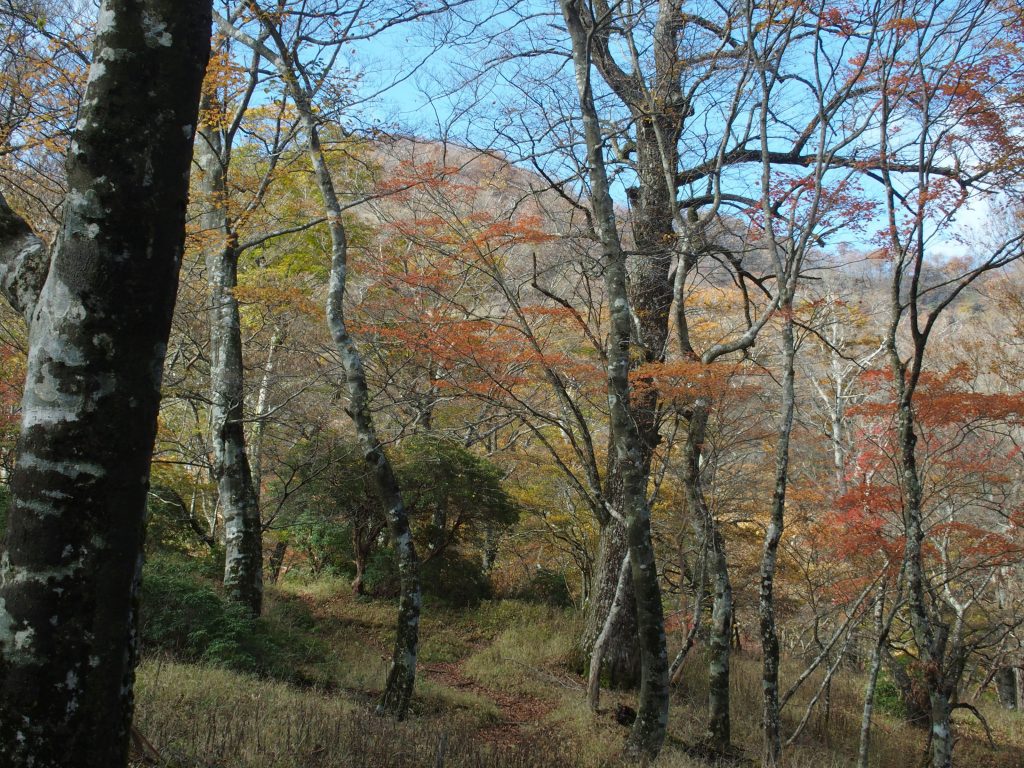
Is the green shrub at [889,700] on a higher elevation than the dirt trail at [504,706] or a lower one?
lower

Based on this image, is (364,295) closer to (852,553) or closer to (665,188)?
(665,188)

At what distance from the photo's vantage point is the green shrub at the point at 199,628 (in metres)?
7.02

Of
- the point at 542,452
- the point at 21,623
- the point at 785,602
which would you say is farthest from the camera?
the point at 542,452

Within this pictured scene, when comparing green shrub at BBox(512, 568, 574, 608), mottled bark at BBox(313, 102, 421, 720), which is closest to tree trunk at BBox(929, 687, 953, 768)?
mottled bark at BBox(313, 102, 421, 720)

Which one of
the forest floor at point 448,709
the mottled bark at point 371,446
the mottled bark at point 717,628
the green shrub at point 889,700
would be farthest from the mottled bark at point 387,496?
the green shrub at point 889,700

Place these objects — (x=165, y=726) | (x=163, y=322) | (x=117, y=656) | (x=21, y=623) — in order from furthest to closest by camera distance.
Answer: (x=165, y=726) → (x=163, y=322) → (x=117, y=656) → (x=21, y=623)

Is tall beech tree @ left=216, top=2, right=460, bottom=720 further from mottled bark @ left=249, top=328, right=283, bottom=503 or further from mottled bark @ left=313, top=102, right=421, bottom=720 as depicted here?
mottled bark @ left=249, top=328, right=283, bottom=503

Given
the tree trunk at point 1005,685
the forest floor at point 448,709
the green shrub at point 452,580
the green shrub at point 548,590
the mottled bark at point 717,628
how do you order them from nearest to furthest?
the forest floor at point 448,709 → the mottled bark at point 717,628 → the green shrub at point 452,580 → the green shrub at point 548,590 → the tree trunk at point 1005,685

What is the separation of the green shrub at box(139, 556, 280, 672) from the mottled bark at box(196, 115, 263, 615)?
42.3 inches

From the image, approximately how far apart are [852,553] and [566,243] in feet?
21.0

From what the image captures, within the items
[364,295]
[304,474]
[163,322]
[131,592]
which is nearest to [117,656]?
[131,592]

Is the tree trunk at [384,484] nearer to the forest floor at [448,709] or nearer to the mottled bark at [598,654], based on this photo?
the forest floor at [448,709]

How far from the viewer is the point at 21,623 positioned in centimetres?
194

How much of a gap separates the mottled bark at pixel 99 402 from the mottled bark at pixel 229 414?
7.00 metres
